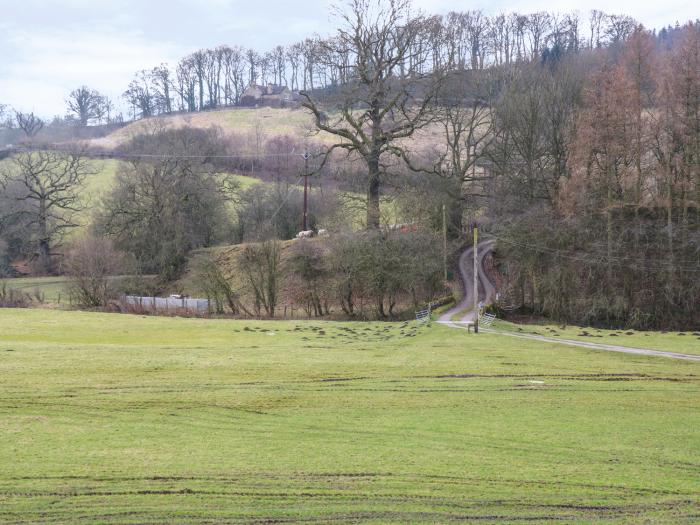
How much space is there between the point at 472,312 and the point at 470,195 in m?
20.3

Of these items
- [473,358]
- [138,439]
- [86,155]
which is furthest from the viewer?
[86,155]

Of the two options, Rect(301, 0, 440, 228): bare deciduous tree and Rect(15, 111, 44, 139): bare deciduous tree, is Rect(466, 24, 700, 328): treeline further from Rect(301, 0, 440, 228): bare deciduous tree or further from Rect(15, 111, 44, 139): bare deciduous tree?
Rect(15, 111, 44, 139): bare deciduous tree

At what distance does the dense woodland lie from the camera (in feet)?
156

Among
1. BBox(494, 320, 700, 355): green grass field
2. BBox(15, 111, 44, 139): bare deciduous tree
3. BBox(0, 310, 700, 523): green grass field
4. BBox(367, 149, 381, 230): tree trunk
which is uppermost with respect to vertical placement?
BBox(15, 111, 44, 139): bare deciduous tree

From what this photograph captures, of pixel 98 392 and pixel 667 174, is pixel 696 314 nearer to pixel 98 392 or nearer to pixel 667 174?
pixel 667 174

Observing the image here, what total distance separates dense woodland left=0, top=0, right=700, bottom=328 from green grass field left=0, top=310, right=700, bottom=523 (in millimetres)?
20080

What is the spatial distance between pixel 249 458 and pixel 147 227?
5688 cm

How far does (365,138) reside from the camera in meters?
56.8

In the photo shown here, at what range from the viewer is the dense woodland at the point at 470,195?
47531 millimetres

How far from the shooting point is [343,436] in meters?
16.0

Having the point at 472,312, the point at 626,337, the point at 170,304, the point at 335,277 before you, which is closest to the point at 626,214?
the point at 472,312

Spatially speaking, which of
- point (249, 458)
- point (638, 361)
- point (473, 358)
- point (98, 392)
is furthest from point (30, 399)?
point (638, 361)

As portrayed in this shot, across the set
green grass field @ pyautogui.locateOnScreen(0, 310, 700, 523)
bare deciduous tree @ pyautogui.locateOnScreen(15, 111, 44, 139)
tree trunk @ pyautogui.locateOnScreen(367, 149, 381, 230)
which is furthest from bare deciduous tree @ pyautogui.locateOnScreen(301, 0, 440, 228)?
bare deciduous tree @ pyautogui.locateOnScreen(15, 111, 44, 139)

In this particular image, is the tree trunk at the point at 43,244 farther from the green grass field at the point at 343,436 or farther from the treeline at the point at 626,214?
the treeline at the point at 626,214
